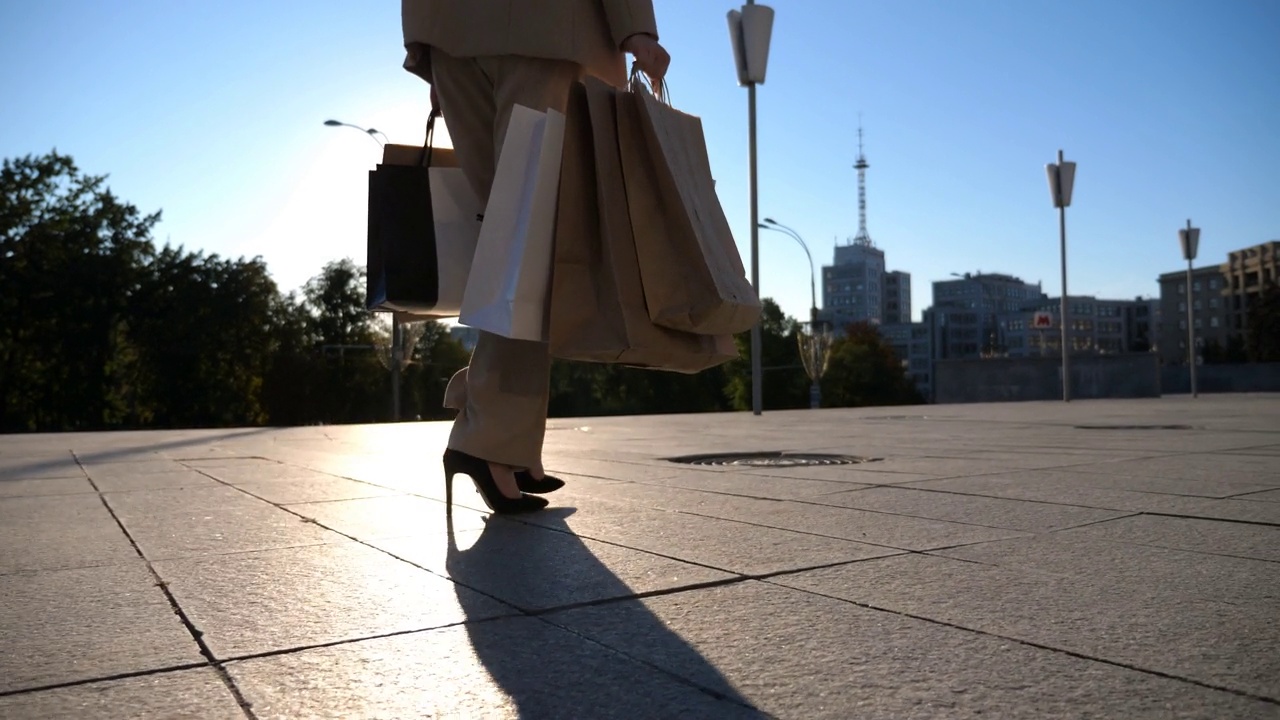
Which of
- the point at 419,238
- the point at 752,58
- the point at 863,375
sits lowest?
the point at 419,238

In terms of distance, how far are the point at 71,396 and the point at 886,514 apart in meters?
44.9

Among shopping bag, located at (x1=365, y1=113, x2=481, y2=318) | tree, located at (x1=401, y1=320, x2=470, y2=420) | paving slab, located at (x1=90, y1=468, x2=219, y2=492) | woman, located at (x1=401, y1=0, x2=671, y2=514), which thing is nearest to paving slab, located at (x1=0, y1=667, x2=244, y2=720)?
woman, located at (x1=401, y1=0, x2=671, y2=514)

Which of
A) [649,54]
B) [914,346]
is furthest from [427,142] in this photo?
[914,346]

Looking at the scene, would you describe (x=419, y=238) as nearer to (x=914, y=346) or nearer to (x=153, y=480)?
(x=153, y=480)

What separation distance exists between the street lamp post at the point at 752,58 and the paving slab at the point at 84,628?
44.5 feet

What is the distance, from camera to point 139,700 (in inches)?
58.9

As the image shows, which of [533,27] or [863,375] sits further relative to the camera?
[863,375]

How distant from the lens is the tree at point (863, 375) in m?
89.2

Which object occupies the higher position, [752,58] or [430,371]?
[752,58]

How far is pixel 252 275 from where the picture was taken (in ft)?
156

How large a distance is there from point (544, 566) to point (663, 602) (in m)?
0.50

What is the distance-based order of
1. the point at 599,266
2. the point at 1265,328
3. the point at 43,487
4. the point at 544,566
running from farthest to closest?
the point at 1265,328, the point at 43,487, the point at 599,266, the point at 544,566

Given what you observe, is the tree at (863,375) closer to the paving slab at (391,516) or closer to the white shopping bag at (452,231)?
the paving slab at (391,516)

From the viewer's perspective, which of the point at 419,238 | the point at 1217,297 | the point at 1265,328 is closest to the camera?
the point at 419,238
